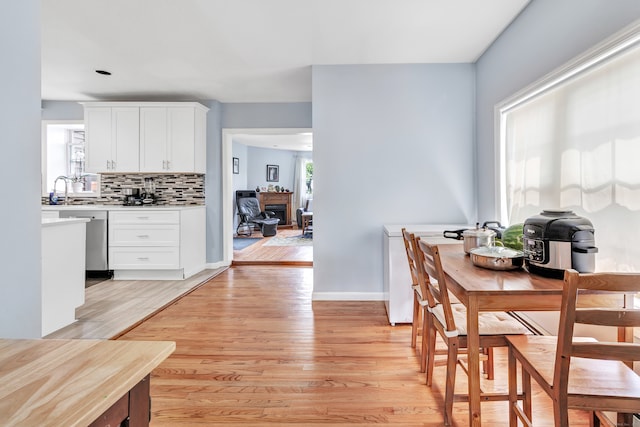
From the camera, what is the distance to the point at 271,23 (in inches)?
103

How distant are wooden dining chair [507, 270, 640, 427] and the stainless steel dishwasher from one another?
4563mm

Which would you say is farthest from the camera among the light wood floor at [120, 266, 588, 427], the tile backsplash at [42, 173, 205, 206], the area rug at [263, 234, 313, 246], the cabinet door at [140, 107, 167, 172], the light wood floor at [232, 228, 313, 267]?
the area rug at [263, 234, 313, 246]

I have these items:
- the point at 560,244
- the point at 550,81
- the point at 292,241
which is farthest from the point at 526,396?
the point at 292,241

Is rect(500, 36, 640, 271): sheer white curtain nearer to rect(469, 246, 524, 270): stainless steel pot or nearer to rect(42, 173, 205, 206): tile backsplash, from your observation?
rect(469, 246, 524, 270): stainless steel pot

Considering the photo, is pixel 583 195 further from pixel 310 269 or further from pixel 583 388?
pixel 310 269

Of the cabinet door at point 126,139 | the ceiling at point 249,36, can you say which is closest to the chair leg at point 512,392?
the ceiling at point 249,36

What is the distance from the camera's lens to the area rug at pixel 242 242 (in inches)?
259

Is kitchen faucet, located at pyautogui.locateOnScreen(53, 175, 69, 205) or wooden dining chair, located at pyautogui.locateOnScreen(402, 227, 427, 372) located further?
kitchen faucet, located at pyautogui.locateOnScreen(53, 175, 69, 205)

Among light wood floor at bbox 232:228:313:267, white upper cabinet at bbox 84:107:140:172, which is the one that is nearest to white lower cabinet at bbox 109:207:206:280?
white upper cabinet at bbox 84:107:140:172

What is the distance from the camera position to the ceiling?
7.89 feet

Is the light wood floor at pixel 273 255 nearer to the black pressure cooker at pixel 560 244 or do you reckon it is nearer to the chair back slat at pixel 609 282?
the black pressure cooker at pixel 560 244

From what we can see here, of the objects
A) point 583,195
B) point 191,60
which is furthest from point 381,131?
point 191,60

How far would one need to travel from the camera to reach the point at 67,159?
5023mm

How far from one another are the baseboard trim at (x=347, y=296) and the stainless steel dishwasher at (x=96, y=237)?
9.20 ft
